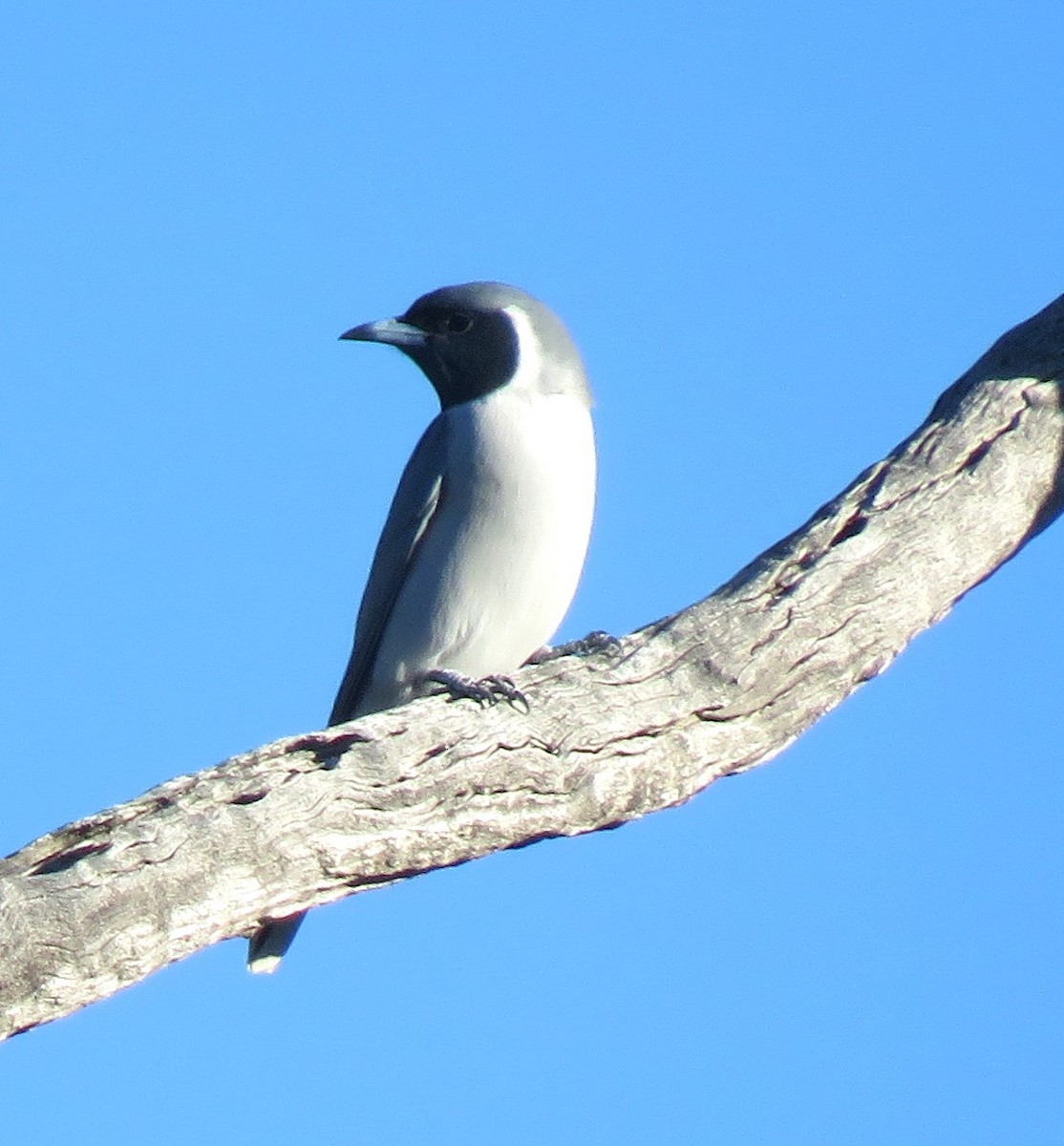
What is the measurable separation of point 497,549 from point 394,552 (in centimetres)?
56

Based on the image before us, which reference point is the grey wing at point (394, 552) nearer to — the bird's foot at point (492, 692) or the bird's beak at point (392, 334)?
the bird's beak at point (392, 334)

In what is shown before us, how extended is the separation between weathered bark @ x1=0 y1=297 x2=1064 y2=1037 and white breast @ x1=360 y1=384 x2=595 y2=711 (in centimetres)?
113

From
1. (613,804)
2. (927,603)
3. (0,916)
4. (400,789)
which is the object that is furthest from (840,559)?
(0,916)

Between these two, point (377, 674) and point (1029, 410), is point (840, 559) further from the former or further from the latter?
point (377, 674)

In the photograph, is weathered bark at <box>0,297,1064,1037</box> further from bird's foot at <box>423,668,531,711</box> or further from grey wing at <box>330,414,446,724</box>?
grey wing at <box>330,414,446,724</box>

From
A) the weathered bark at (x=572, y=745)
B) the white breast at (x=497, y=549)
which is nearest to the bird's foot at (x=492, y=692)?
the weathered bark at (x=572, y=745)

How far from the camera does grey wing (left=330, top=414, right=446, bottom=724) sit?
8.02 m

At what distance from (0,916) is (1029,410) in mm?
4532

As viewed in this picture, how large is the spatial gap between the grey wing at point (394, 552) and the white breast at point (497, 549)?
6 cm

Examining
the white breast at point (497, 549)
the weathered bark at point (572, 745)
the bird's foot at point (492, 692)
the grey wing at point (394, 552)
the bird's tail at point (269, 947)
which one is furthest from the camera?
the grey wing at point (394, 552)

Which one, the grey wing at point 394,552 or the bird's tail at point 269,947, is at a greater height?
the grey wing at point 394,552

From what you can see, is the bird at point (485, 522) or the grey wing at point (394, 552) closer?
the bird at point (485, 522)

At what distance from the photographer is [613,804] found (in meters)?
6.14

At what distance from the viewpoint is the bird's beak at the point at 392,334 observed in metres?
8.59
